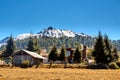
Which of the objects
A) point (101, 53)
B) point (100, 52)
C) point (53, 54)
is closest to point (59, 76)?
point (101, 53)

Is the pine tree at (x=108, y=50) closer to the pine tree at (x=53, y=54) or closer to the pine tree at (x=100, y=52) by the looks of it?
the pine tree at (x=100, y=52)

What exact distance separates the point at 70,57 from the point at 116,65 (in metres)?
58.3

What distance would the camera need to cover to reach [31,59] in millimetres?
93875

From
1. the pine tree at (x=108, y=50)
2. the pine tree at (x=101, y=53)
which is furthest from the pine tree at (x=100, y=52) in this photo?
the pine tree at (x=108, y=50)

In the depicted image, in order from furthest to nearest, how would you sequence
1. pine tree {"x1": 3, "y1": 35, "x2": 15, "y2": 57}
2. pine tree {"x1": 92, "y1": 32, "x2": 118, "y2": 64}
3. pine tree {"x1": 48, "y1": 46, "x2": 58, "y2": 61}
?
pine tree {"x1": 3, "y1": 35, "x2": 15, "y2": 57}
pine tree {"x1": 48, "y1": 46, "x2": 58, "y2": 61}
pine tree {"x1": 92, "y1": 32, "x2": 118, "y2": 64}

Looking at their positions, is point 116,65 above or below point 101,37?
below

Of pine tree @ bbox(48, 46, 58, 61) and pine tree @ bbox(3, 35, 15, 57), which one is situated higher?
pine tree @ bbox(3, 35, 15, 57)

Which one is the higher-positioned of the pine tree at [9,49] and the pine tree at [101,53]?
the pine tree at [9,49]

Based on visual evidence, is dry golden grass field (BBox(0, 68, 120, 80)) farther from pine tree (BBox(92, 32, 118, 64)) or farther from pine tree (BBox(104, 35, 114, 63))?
pine tree (BBox(104, 35, 114, 63))

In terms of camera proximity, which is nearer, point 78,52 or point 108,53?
point 108,53

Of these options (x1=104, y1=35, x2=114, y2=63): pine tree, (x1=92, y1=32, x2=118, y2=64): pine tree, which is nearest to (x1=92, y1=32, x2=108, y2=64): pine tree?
(x1=92, y1=32, x2=118, y2=64): pine tree

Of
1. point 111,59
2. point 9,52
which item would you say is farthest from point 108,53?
point 9,52

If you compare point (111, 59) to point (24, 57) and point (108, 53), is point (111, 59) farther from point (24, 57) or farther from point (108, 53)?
point (24, 57)

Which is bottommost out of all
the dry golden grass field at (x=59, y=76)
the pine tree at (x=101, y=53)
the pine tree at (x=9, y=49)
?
the dry golden grass field at (x=59, y=76)
